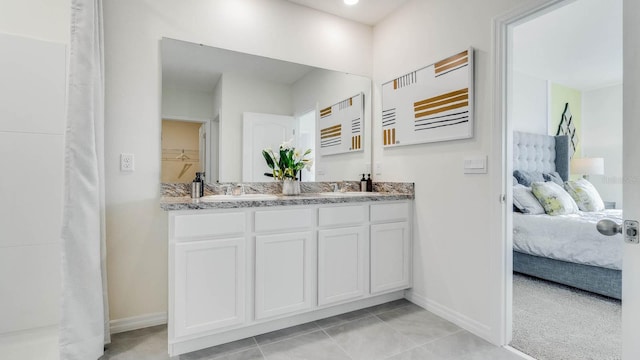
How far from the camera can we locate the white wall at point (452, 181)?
2.03 metres

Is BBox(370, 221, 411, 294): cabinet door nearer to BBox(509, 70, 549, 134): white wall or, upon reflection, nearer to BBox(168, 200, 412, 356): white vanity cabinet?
BBox(168, 200, 412, 356): white vanity cabinet

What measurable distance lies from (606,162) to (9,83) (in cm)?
338

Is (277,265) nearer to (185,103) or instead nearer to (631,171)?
(185,103)

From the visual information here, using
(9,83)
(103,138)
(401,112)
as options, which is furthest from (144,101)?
(401,112)

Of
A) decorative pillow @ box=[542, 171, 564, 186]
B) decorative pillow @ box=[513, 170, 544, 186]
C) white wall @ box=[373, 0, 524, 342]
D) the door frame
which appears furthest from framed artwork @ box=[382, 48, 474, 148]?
decorative pillow @ box=[542, 171, 564, 186]

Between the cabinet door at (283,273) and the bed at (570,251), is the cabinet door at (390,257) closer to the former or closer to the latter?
the cabinet door at (283,273)

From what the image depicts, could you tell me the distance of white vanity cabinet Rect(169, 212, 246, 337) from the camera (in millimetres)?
1752

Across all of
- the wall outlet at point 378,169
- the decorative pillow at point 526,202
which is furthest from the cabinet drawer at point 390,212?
the decorative pillow at point 526,202

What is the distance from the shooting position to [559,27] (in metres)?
2.99

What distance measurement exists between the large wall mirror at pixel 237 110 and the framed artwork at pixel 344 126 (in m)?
0.06

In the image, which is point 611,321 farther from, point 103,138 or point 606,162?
point 103,138

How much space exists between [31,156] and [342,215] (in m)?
2.04

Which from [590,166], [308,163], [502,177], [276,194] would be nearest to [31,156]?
[276,194]

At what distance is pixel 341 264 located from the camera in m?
2.28
